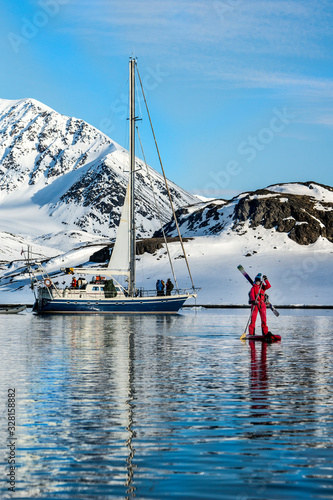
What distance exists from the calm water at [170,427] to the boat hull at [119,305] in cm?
4047

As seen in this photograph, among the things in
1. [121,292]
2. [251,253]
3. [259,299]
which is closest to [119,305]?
[121,292]

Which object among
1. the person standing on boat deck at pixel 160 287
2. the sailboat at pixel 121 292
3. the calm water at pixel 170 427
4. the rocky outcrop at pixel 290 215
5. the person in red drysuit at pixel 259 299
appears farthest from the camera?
the rocky outcrop at pixel 290 215

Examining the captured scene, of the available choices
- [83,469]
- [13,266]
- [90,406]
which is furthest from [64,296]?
[13,266]

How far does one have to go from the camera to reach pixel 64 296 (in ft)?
217

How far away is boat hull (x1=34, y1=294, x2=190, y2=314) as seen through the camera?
64.7 m

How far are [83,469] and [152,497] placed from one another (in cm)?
151

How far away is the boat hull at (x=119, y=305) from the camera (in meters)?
64.7

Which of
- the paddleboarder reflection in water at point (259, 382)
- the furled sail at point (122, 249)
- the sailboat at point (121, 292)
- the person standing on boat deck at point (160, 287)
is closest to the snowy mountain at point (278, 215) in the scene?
the person standing on boat deck at point (160, 287)

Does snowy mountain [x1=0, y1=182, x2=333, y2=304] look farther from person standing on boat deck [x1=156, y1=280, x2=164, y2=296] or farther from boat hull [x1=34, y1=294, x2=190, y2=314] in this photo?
boat hull [x1=34, y1=294, x2=190, y2=314]

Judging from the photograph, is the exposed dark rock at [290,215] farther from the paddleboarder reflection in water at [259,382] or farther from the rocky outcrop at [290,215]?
the paddleboarder reflection in water at [259,382]

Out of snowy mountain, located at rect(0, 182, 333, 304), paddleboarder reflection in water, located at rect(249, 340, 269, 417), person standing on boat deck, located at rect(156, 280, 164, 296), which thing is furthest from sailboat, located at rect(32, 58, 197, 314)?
paddleboarder reflection in water, located at rect(249, 340, 269, 417)

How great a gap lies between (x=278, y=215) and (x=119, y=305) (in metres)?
73.4

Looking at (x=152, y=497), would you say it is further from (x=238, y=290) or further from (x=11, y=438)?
(x=238, y=290)

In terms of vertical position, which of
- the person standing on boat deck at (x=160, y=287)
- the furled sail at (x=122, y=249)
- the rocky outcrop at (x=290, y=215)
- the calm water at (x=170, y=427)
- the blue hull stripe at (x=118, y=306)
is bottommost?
the calm water at (x=170, y=427)
